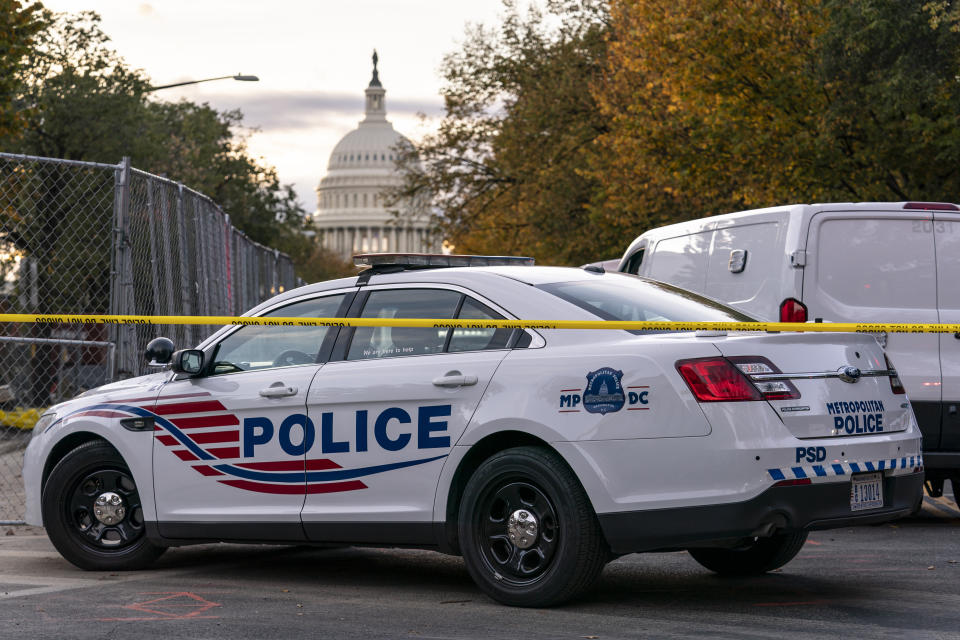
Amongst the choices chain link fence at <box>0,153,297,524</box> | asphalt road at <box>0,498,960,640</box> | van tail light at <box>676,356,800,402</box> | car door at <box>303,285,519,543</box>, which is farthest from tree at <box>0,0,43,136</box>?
van tail light at <box>676,356,800,402</box>

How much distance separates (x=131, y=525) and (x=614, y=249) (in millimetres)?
27813

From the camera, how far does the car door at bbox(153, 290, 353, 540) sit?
707cm

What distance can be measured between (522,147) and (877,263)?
2771 cm

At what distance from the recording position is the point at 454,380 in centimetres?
651

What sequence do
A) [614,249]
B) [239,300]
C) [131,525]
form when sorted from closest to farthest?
[131,525] → [239,300] → [614,249]

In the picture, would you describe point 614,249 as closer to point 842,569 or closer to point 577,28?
point 577,28

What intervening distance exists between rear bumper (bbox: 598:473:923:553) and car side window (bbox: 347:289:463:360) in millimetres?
1335

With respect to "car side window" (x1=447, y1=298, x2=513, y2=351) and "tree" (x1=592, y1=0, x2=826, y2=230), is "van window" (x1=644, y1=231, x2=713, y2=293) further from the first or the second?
"tree" (x1=592, y1=0, x2=826, y2=230)

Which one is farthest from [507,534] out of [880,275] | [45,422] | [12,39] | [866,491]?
[12,39]

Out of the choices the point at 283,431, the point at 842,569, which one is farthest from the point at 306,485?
the point at 842,569

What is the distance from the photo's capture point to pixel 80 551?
780 cm

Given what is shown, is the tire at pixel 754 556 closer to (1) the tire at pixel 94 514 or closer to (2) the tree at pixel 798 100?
(1) the tire at pixel 94 514

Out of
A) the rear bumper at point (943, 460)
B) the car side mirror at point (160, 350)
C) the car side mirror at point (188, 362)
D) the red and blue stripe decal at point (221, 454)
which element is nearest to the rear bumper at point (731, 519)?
the red and blue stripe decal at point (221, 454)

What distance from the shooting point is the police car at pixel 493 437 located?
591cm
